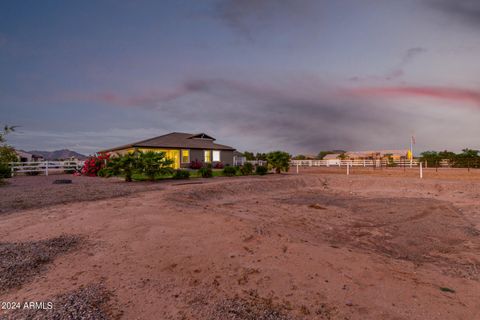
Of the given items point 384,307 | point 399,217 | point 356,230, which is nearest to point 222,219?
point 356,230

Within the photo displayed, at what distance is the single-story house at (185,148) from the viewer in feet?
100

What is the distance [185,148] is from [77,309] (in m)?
29.6

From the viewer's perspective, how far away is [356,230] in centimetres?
832

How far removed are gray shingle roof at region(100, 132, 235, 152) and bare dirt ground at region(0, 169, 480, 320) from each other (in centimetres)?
2088

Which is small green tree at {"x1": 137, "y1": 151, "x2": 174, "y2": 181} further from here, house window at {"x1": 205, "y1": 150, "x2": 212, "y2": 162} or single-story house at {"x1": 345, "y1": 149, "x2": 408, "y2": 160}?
single-story house at {"x1": 345, "y1": 149, "x2": 408, "y2": 160}

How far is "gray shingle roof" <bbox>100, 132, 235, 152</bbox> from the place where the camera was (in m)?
30.1

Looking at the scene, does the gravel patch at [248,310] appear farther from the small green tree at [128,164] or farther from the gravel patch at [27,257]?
the small green tree at [128,164]

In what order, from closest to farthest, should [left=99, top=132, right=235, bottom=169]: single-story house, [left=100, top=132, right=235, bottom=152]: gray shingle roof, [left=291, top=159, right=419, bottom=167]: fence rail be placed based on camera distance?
1. [left=100, top=132, right=235, bottom=152]: gray shingle roof
2. [left=99, top=132, right=235, bottom=169]: single-story house
3. [left=291, top=159, right=419, bottom=167]: fence rail

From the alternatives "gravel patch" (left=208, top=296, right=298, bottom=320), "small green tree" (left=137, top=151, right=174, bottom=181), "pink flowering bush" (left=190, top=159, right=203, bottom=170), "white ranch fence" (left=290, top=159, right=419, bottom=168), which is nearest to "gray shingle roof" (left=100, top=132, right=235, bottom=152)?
"pink flowering bush" (left=190, top=159, right=203, bottom=170)

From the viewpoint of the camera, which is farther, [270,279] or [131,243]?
[131,243]

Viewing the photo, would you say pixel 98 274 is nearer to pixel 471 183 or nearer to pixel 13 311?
pixel 13 311

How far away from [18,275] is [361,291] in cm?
523

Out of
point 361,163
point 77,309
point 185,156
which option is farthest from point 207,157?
point 77,309

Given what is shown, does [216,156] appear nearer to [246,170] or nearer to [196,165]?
[196,165]
